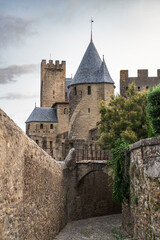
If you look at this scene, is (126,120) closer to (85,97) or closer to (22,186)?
(22,186)

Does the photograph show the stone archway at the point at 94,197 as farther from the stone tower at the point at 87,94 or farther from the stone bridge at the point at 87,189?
the stone tower at the point at 87,94

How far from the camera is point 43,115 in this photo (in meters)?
55.0

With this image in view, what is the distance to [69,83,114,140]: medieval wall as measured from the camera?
4228cm

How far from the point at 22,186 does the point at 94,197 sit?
47.6 feet

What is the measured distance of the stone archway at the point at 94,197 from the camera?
19.8m

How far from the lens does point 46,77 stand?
214 ft

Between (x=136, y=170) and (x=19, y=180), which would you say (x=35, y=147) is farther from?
(x=136, y=170)

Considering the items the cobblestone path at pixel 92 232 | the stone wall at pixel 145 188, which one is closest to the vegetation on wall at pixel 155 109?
the stone wall at pixel 145 188

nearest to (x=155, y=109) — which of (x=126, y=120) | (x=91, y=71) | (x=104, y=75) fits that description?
(x=126, y=120)

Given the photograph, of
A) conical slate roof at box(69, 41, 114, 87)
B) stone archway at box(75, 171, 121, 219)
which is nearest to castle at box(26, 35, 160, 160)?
conical slate roof at box(69, 41, 114, 87)

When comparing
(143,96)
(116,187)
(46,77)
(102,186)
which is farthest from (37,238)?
(46,77)

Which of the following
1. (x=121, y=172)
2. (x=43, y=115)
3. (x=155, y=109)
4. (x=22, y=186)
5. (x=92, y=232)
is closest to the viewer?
(x=22, y=186)

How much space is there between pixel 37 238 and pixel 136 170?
11.4 ft

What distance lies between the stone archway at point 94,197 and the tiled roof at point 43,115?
108 feet
